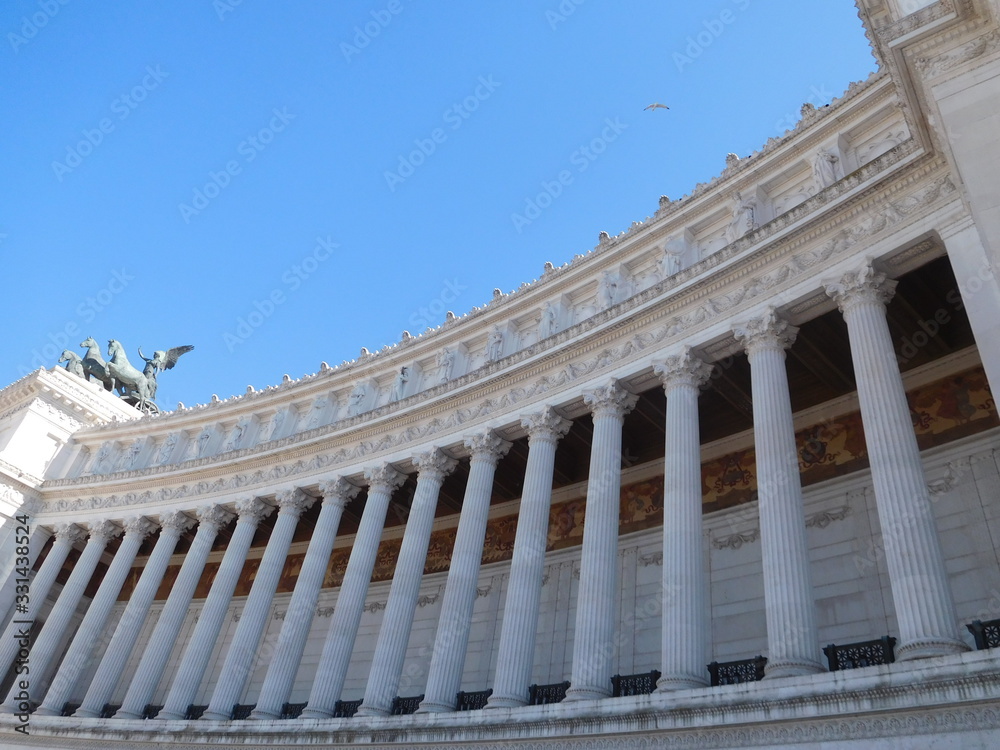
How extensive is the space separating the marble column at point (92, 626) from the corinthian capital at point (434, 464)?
55.4ft

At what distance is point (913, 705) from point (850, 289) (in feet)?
32.8

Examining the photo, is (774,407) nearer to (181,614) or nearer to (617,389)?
(617,389)

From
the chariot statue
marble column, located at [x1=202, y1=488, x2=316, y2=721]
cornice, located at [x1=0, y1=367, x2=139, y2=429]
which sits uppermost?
the chariot statue

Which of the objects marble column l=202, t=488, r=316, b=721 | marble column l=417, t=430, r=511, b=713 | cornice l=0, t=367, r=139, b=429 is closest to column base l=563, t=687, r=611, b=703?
marble column l=417, t=430, r=511, b=713

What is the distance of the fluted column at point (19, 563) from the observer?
38.6 metres

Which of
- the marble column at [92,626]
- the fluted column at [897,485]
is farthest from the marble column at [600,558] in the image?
the marble column at [92,626]

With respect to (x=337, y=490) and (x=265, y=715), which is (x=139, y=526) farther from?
(x=265, y=715)

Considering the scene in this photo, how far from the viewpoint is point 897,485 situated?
52.6ft

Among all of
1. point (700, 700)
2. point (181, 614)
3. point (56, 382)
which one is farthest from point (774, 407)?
point (56, 382)

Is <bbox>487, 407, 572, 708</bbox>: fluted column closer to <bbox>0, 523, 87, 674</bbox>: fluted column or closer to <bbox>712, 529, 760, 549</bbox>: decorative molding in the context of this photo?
<bbox>712, 529, 760, 549</bbox>: decorative molding

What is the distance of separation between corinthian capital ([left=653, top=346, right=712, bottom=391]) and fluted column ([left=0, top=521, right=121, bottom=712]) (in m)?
29.8

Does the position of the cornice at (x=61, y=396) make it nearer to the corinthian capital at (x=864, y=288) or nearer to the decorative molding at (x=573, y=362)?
the decorative molding at (x=573, y=362)

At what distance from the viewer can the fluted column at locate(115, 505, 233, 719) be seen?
30688mm

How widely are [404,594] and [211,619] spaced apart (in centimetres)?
1014
